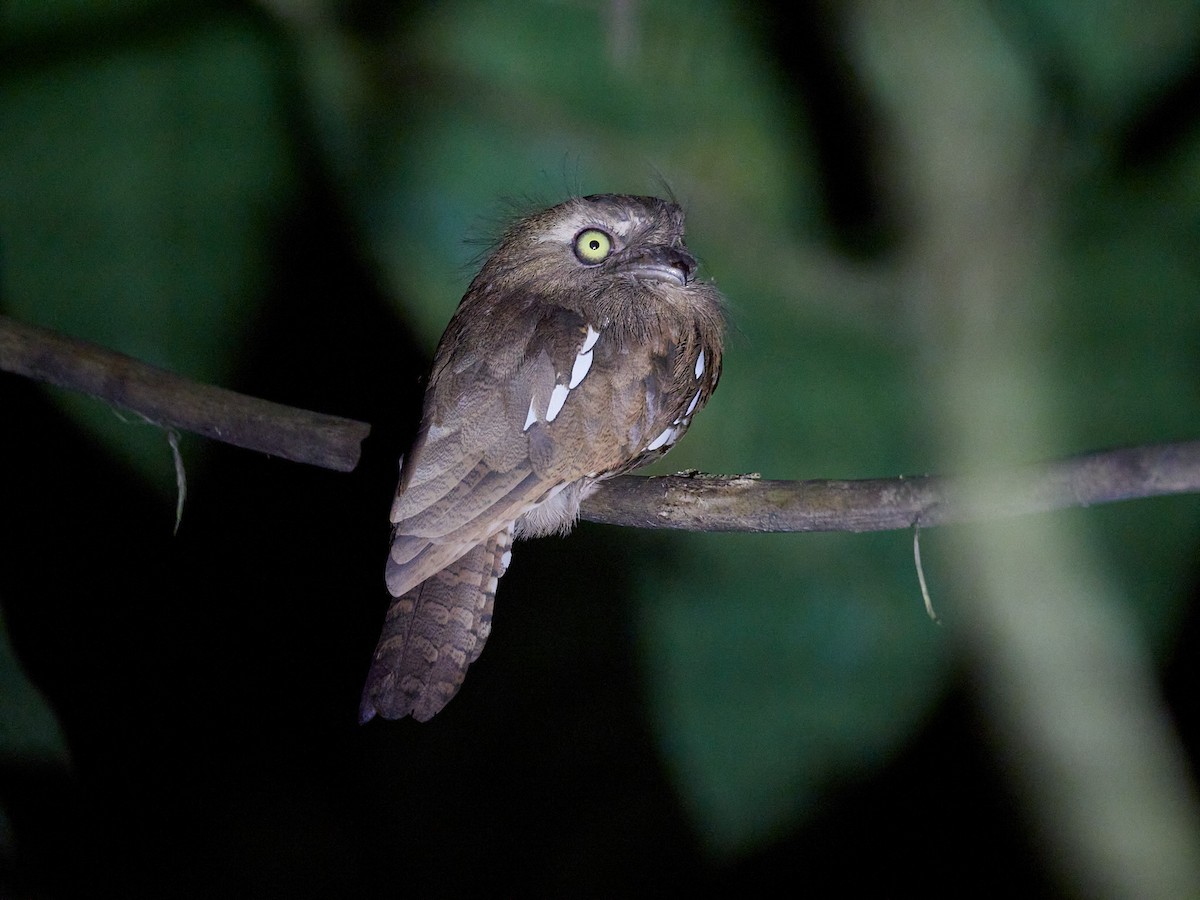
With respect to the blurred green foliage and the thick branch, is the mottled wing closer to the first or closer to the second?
the thick branch

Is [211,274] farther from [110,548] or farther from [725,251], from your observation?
[725,251]

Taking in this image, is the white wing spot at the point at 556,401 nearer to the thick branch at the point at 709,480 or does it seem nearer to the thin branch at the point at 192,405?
the thick branch at the point at 709,480

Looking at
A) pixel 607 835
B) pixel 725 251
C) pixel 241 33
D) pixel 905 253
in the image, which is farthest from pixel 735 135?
pixel 607 835

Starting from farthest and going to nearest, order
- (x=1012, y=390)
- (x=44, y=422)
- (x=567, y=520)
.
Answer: (x=44, y=422), (x=1012, y=390), (x=567, y=520)

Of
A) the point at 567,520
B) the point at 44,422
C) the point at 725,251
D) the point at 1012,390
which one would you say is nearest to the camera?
the point at 567,520

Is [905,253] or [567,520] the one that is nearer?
[567,520]

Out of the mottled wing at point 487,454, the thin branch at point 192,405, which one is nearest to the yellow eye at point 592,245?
the mottled wing at point 487,454
